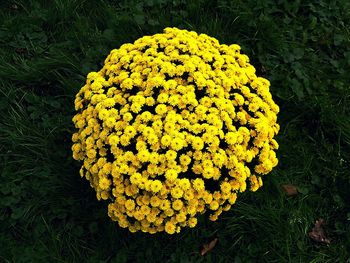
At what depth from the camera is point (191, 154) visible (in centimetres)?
231

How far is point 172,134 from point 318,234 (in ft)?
4.57

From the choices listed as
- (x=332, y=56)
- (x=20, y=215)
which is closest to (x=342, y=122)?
(x=332, y=56)

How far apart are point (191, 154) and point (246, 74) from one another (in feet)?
2.34

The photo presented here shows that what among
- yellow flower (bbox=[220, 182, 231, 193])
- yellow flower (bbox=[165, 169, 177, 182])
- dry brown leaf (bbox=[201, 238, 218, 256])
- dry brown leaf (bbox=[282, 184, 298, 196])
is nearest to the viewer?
yellow flower (bbox=[165, 169, 177, 182])

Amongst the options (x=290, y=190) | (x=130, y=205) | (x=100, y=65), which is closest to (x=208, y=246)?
(x=290, y=190)

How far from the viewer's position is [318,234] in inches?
119

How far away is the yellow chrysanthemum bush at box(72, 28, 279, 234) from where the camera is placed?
2.29 meters

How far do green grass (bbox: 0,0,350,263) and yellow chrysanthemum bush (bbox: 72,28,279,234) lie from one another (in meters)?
0.46

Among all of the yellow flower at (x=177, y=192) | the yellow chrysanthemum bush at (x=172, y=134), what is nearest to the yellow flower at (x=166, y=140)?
the yellow chrysanthemum bush at (x=172, y=134)

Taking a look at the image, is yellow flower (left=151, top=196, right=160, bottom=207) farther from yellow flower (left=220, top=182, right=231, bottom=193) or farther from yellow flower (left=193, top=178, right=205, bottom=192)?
yellow flower (left=220, top=182, right=231, bottom=193)

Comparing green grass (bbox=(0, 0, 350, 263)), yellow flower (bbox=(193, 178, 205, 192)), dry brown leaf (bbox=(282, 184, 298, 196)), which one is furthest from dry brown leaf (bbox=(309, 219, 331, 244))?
yellow flower (bbox=(193, 178, 205, 192))

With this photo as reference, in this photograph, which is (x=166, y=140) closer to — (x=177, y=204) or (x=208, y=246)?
(x=177, y=204)

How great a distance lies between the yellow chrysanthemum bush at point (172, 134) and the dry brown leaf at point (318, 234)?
0.74 m

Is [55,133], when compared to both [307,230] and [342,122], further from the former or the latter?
[342,122]
